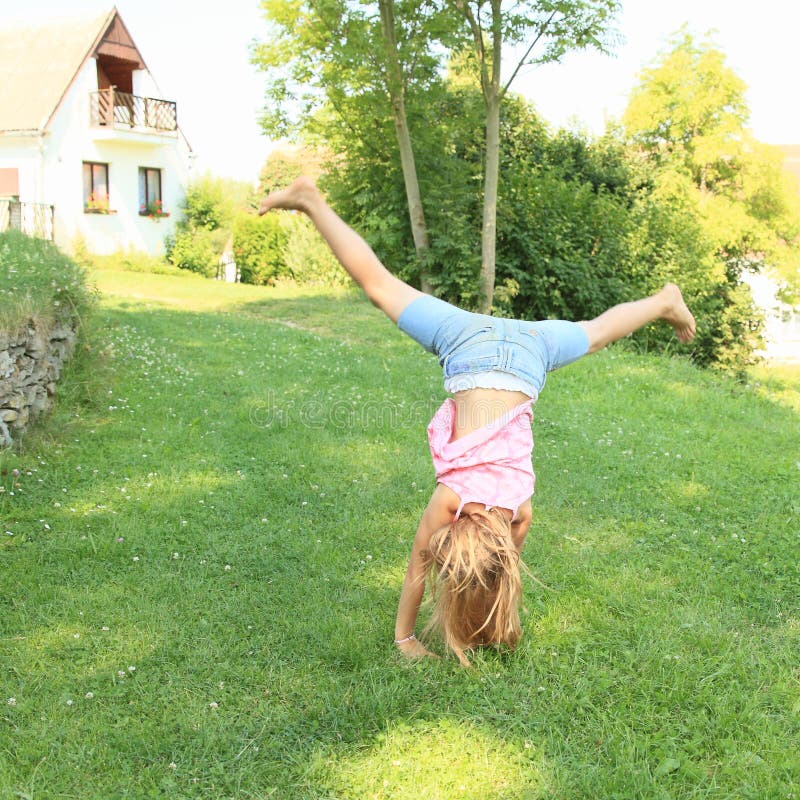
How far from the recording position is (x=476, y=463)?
10.4ft

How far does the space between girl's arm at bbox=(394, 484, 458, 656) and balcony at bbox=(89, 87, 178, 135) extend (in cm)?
2499

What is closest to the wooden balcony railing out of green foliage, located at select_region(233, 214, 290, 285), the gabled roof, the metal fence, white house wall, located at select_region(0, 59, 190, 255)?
white house wall, located at select_region(0, 59, 190, 255)

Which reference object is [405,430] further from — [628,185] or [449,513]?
[628,185]

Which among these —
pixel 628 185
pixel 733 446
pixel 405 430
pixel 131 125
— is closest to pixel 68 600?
pixel 405 430

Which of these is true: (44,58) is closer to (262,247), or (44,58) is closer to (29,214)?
(29,214)

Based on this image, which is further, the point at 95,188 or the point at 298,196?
the point at 95,188

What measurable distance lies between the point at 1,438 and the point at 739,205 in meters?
26.8

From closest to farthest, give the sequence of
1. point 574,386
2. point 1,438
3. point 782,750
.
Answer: point 782,750, point 1,438, point 574,386

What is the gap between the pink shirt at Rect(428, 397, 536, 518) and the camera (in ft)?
10.4

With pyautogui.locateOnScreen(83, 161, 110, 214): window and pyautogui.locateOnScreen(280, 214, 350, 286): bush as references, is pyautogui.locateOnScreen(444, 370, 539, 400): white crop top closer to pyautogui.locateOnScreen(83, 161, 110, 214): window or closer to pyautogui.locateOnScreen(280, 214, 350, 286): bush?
pyautogui.locateOnScreen(280, 214, 350, 286): bush

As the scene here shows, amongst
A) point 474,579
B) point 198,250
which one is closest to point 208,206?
point 198,250

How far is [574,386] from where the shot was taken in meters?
8.74

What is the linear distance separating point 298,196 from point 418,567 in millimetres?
1843

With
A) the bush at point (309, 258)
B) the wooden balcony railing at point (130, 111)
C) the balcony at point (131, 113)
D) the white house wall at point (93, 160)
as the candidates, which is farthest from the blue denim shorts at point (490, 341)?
the wooden balcony railing at point (130, 111)
